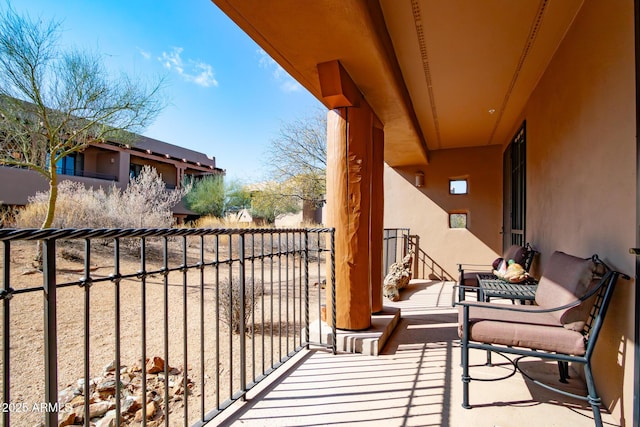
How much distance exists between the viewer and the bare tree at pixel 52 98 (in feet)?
20.0

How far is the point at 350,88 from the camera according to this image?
7.85 feet

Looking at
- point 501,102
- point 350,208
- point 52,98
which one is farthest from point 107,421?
point 52,98

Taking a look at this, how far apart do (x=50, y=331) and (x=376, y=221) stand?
101 inches

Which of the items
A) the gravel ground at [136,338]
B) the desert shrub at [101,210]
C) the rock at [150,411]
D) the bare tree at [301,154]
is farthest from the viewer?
the bare tree at [301,154]

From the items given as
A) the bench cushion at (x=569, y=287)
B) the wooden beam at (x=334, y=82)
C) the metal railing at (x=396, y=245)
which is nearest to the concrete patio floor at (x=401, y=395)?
the bench cushion at (x=569, y=287)

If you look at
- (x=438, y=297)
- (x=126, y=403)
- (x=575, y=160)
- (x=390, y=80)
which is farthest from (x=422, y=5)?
(x=438, y=297)

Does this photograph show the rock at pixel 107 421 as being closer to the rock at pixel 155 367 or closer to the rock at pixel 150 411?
the rock at pixel 150 411

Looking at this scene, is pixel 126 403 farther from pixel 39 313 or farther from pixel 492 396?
pixel 39 313

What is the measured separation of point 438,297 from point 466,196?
215 centimetres

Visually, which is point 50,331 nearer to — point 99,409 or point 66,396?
point 99,409

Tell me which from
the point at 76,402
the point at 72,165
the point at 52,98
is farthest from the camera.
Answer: the point at 72,165

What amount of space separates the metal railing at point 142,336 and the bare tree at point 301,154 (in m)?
6.60

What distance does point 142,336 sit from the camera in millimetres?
1163

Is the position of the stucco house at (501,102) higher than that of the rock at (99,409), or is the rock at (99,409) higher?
the stucco house at (501,102)
